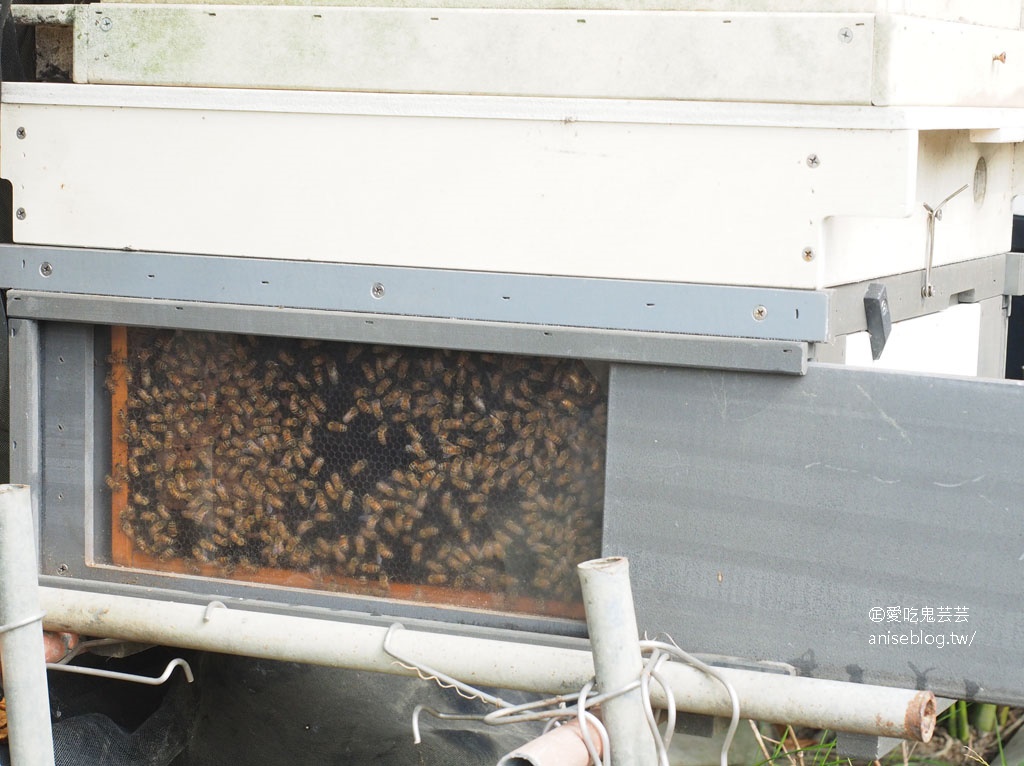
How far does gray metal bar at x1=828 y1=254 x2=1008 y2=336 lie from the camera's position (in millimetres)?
1778

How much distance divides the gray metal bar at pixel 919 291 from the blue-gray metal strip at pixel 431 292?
112 mm

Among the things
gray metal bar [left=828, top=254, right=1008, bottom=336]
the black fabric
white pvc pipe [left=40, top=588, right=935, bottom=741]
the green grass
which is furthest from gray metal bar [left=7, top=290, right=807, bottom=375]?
the green grass

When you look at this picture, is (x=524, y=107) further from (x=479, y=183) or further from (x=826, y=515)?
(x=826, y=515)

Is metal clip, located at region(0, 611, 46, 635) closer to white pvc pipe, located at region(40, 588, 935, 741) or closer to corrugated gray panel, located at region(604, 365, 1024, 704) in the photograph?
white pvc pipe, located at region(40, 588, 935, 741)

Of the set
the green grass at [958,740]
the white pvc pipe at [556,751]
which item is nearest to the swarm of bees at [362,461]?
the white pvc pipe at [556,751]

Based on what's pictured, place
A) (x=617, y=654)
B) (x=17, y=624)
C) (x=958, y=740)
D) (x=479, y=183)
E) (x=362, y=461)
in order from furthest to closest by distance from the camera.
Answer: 1. (x=958, y=740)
2. (x=362, y=461)
3. (x=479, y=183)
4. (x=17, y=624)
5. (x=617, y=654)

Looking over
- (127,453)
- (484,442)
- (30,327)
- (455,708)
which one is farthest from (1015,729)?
(30,327)

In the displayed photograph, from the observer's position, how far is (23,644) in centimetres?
173

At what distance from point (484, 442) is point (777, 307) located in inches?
20.0

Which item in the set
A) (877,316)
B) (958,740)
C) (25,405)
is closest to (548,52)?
(877,316)

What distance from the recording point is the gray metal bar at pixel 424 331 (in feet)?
5.68

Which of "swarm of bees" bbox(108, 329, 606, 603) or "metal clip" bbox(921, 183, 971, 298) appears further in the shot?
"metal clip" bbox(921, 183, 971, 298)

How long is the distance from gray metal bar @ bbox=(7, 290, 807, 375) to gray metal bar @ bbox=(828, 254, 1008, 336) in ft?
0.41

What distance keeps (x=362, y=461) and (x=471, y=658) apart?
0.37 meters
